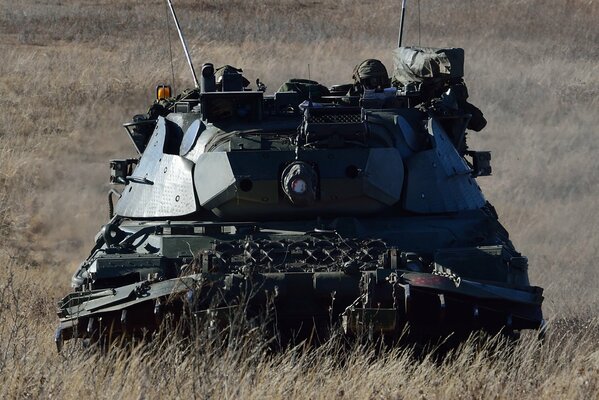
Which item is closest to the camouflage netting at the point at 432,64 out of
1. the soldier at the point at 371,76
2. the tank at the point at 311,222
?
the tank at the point at 311,222

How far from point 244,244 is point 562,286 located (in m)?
7.14

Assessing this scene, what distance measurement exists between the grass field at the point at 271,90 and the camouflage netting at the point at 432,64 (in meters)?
2.52

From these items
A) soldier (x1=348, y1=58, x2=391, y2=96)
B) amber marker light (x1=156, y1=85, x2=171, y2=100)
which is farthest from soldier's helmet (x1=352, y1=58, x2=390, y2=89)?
amber marker light (x1=156, y1=85, x2=171, y2=100)

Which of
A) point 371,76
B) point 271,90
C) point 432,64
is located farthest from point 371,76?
point 271,90

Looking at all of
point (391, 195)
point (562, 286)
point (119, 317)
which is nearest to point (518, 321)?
point (391, 195)

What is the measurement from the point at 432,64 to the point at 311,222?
2984 millimetres

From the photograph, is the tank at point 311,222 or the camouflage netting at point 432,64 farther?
the camouflage netting at point 432,64

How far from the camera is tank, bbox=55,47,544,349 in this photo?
10297 mm

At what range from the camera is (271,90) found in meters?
27.3

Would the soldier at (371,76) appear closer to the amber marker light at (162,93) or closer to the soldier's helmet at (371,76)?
the soldier's helmet at (371,76)

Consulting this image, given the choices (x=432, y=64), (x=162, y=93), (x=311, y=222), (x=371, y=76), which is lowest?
(x=311, y=222)

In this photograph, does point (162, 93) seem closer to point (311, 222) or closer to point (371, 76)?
point (371, 76)

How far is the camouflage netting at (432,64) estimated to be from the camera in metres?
14.4

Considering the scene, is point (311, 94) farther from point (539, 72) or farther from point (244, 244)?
point (539, 72)
